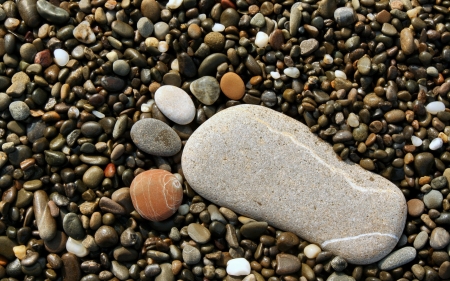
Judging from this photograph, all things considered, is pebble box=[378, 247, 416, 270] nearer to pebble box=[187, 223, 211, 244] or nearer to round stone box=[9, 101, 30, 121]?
pebble box=[187, 223, 211, 244]

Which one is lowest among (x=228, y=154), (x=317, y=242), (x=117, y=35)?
(x=317, y=242)

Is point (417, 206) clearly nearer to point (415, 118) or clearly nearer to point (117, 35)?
point (415, 118)

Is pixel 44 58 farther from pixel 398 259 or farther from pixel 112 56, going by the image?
pixel 398 259

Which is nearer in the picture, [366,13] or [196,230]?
[196,230]

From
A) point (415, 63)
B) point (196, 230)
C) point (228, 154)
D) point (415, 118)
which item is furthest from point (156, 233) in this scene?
point (415, 63)

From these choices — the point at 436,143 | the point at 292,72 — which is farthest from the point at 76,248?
the point at 436,143

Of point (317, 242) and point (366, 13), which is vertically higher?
point (366, 13)

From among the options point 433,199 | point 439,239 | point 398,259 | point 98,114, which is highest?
point 98,114

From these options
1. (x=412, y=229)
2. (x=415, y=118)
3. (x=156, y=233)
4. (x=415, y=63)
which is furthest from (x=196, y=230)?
(x=415, y=63)
